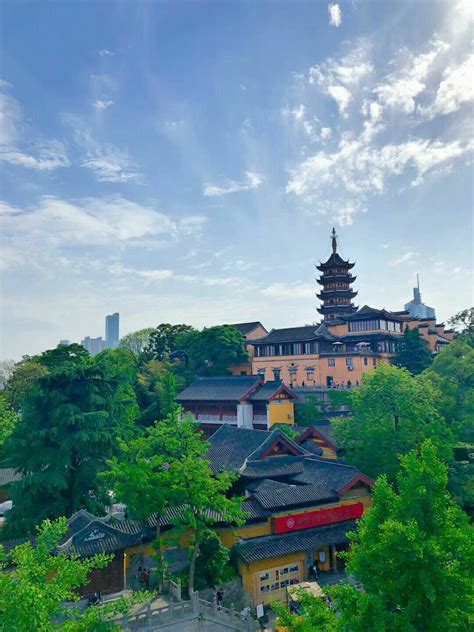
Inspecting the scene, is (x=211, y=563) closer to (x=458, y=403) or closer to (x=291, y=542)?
(x=291, y=542)

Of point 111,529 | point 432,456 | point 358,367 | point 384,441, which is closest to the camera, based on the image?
point 432,456

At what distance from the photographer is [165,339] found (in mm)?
59625

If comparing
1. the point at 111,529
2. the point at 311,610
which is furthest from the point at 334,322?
the point at 311,610

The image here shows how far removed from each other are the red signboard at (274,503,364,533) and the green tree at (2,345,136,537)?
8.38m

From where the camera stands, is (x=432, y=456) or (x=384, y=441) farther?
(x=384, y=441)

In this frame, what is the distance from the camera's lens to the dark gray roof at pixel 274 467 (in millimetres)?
23766

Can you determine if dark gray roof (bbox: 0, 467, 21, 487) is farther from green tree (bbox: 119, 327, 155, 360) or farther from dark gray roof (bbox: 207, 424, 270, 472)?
green tree (bbox: 119, 327, 155, 360)

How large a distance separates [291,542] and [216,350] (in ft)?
107

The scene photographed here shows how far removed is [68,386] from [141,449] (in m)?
6.87

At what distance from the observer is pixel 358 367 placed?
4503 cm

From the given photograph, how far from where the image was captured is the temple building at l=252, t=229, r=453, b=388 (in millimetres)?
46156

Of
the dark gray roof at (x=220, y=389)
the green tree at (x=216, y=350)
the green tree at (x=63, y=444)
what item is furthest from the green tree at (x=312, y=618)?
the green tree at (x=216, y=350)

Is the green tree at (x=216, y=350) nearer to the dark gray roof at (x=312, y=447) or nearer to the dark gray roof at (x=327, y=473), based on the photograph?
the dark gray roof at (x=312, y=447)

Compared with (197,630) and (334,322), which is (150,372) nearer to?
(334,322)
